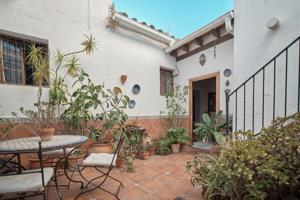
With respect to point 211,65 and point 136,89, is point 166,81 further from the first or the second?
point 211,65

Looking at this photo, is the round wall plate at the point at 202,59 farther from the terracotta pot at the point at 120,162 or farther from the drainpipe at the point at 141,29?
the terracotta pot at the point at 120,162

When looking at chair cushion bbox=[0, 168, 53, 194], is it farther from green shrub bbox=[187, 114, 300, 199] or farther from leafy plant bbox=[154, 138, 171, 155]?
leafy plant bbox=[154, 138, 171, 155]

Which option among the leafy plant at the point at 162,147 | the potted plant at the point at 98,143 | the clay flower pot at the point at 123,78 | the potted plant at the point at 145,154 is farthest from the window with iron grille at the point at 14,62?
the leafy plant at the point at 162,147

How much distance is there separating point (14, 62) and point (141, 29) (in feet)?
9.14

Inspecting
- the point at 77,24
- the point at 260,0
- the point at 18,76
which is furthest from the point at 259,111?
the point at 18,76

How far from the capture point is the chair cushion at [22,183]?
51.2 inches

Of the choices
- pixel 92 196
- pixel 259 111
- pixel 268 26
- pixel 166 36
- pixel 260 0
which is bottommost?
Result: pixel 92 196

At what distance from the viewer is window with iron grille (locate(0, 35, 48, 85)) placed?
2645 mm

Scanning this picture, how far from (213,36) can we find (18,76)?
419 centimetres

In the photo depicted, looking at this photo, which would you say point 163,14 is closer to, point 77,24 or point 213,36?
point 213,36

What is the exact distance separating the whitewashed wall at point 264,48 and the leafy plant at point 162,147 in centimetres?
185

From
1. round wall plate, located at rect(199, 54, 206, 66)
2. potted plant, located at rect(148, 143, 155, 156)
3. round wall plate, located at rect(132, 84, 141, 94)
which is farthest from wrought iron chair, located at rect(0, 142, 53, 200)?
round wall plate, located at rect(199, 54, 206, 66)

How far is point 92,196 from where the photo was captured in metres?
2.00

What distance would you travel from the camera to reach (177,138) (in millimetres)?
4129
